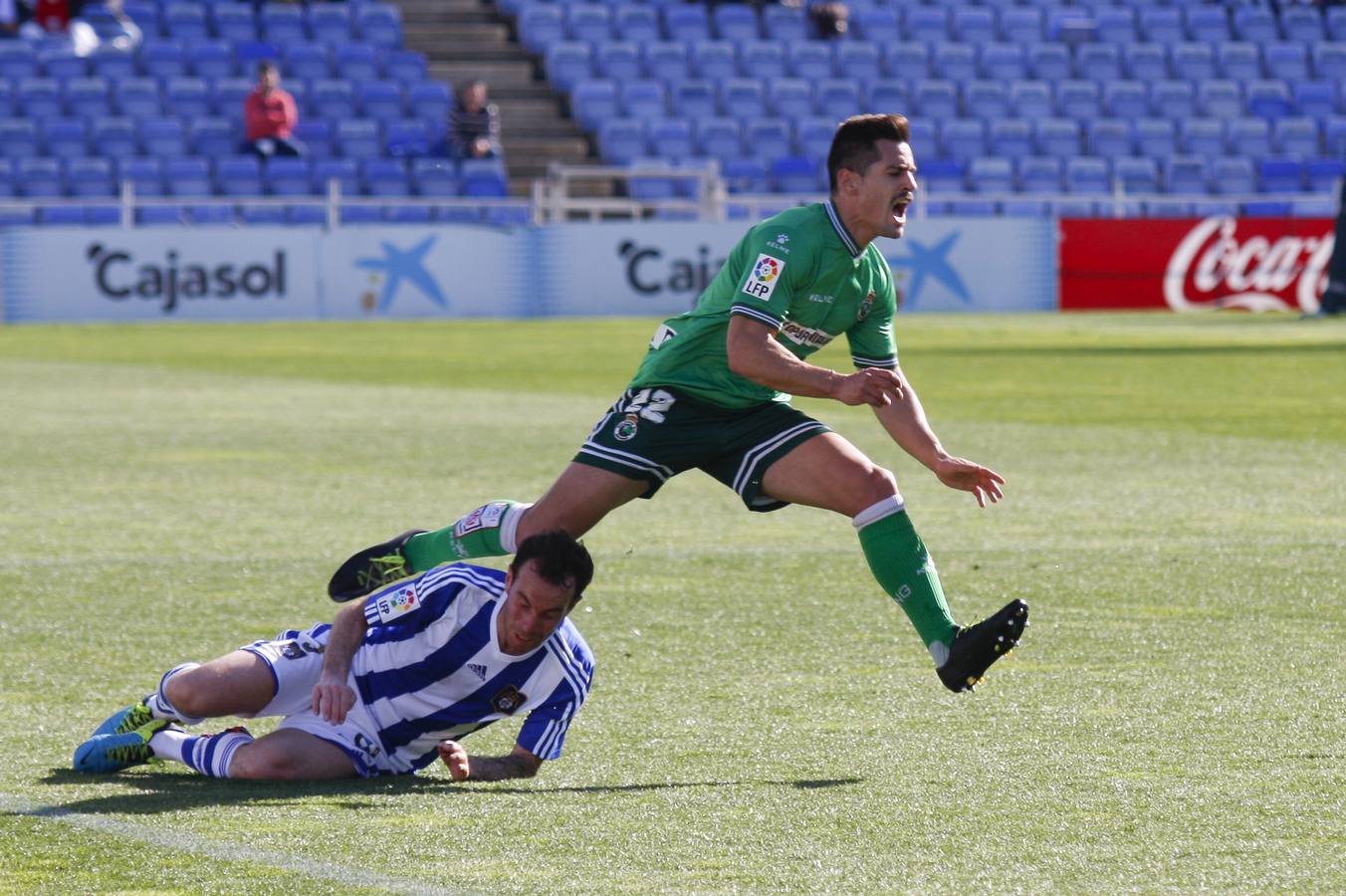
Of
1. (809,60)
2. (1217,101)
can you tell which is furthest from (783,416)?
(1217,101)

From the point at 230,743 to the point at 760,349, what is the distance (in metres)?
1.69

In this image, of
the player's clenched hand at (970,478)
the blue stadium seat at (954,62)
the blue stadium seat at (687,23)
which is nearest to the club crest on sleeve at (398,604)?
the player's clenched hand at (970,478)

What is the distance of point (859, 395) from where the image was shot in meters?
5.63

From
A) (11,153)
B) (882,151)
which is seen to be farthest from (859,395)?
(11,153)

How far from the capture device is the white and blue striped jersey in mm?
5480

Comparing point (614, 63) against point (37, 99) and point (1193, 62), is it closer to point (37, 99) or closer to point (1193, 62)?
point (37, 99)

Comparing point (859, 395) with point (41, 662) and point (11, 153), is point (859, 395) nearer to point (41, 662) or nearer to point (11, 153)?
point (41, 662)

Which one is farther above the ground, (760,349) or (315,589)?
(760,349)

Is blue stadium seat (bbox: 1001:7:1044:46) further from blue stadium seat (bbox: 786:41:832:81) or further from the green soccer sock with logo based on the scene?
the green soccer sock with logo

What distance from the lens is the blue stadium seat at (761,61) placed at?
3678 cm

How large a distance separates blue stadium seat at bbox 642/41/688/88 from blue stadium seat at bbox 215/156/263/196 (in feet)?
23.6

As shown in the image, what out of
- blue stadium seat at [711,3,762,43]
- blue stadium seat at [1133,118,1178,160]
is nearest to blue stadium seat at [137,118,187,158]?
blue stadium seat at [711,3,762,43]

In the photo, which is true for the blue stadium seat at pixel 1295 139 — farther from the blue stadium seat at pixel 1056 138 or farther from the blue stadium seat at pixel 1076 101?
the blue stadium seat at pixel 1056 138

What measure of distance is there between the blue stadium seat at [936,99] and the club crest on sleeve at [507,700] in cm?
3157
